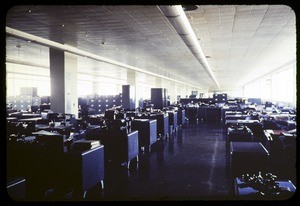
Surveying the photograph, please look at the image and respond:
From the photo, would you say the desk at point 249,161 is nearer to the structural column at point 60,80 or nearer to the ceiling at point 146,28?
the ceiling at point 146,28

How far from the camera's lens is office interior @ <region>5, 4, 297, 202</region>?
367 cm

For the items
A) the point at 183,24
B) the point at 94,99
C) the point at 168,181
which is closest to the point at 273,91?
the point at 94,99

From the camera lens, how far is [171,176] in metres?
5.38

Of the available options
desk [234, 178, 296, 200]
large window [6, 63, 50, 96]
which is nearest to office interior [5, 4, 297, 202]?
desk [234, 178, 296, 200]

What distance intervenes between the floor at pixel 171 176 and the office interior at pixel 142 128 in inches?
0.8

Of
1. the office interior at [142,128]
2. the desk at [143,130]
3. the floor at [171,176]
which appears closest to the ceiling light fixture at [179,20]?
the office interior at [142,128]

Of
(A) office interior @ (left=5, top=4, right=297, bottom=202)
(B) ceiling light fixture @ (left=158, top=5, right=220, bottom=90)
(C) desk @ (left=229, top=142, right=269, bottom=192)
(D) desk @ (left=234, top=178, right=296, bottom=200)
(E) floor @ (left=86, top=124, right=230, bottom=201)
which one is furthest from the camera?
(B) ceiling light fixture @ (left=158, top=5, right=220, bottom=90)

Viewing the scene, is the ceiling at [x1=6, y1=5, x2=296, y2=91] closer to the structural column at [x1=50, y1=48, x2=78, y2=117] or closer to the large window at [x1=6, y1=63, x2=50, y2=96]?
the structural column at [x1=50, y1=48, x2=78, y2=117]

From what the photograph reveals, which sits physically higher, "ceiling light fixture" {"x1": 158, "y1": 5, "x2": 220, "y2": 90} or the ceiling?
the ceiling

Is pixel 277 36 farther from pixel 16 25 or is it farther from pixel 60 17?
pixel 16 25

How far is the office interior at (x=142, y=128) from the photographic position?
12.0 ft

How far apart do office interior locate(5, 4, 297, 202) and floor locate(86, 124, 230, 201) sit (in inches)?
0.8

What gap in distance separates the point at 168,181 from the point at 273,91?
1010 inches
